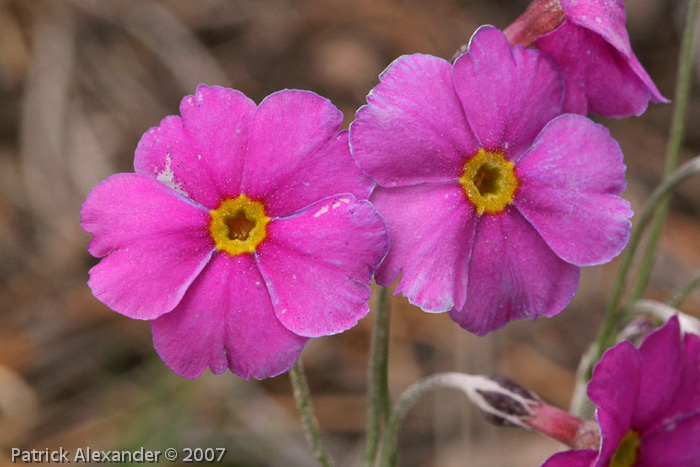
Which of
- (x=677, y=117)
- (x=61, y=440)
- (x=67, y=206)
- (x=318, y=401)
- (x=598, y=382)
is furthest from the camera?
(x=67, y=206)

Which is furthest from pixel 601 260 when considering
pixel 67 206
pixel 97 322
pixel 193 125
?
pixel 67 206

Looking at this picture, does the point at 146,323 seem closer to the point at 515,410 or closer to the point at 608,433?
the point at 515,410

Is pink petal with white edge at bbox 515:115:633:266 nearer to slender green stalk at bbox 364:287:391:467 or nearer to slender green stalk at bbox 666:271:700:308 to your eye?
slender green stalk at bbox 364:287:391:467

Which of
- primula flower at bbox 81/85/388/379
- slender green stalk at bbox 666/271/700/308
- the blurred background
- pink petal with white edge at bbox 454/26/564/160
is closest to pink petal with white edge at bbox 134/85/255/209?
primula flower at bbox 81/85/388/379

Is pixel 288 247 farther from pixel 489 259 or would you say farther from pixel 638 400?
pixel 638 400

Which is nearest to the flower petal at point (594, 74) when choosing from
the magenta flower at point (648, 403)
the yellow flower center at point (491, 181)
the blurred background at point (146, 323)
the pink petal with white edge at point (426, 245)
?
the yellow flower center at point (491, 181)

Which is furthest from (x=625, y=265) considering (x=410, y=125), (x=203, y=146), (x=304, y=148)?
(x=203, y=146)

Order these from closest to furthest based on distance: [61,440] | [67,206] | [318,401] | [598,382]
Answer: [598,382]
[61,440]
[318,401]
[67,206]
